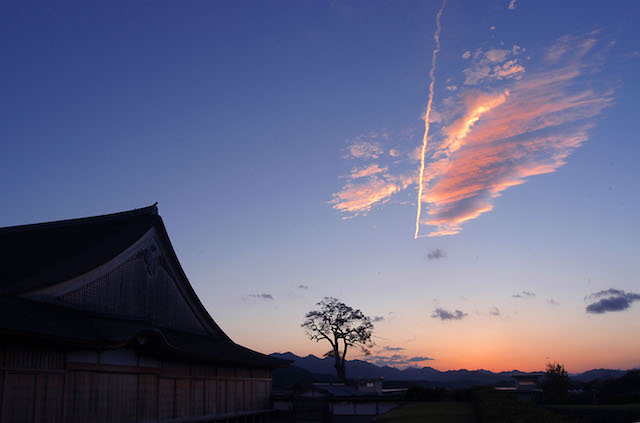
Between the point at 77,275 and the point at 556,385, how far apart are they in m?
59.5

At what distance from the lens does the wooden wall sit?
583 inches

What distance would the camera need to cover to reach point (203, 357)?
80.7ft

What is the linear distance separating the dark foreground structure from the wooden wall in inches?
1.5

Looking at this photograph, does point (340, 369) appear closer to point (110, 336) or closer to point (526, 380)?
point (526, 380)

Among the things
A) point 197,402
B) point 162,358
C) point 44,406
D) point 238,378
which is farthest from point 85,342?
point 238,378

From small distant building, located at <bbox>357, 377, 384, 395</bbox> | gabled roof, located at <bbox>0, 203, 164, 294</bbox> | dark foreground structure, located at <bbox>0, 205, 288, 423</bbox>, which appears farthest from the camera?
small distant building, located at <bbox>357, 377, 384, 395</bbox>

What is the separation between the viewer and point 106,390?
18.5 m

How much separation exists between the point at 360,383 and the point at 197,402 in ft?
183

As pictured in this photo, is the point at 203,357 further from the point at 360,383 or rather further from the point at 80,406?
the point at 360,383

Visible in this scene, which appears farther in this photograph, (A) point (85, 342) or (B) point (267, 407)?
(B) point (267, 407)

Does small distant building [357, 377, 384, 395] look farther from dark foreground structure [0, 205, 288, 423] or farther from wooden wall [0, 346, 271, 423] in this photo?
wooden wall [0, 346, 271, 423]

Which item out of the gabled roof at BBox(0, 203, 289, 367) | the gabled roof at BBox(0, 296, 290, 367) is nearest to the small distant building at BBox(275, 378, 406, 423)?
the gabled roof at BBox(0, 203, 289, 367)

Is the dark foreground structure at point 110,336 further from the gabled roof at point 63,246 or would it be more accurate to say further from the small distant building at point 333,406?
the small distant building at point 333,406

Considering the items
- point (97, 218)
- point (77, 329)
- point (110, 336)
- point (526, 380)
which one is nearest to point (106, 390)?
point (110, 336)
